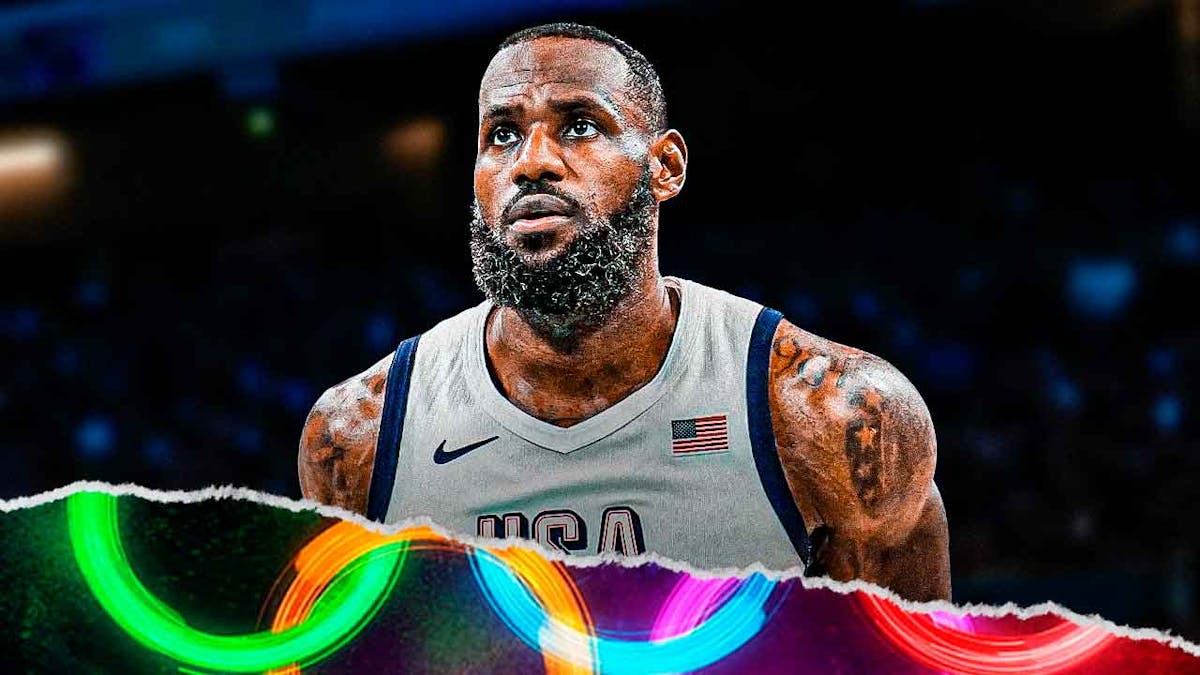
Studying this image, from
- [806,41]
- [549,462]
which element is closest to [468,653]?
[549,462]

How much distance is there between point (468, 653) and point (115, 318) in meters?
5.57

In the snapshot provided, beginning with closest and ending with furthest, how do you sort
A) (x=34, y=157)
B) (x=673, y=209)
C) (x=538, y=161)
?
(x=538, y=161) → (x=673, y=209) → (x=34, y=157)

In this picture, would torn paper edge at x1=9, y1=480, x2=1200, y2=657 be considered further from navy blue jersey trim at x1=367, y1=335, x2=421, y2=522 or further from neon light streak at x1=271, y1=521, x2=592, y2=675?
navy blue jersey trim at x1=367, y1=335, x2=421, y2=522

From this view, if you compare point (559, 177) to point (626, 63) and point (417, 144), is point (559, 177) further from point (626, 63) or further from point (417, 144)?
point (417, 144)

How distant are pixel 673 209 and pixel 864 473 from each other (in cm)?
426

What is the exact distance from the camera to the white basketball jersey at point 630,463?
7.04ft

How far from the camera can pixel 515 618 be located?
1.77 m

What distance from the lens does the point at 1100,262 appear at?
6.09 metres

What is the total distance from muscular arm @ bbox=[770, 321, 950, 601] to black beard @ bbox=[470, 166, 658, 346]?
30 cm

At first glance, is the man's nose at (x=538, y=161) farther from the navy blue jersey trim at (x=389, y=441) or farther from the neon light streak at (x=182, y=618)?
the neon light streak at (x=182, y=618)

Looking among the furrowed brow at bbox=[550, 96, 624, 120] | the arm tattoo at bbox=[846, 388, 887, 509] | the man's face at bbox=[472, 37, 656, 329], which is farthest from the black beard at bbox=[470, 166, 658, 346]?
the arm tattoo at bbox=[846, 388, 887, 509]

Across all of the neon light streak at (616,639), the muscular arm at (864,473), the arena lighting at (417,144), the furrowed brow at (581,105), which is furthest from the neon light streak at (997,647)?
the arena lighting at (417,144)

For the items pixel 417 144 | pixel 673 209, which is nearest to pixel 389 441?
pixel 673 209

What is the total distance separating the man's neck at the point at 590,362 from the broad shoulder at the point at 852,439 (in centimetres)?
22
